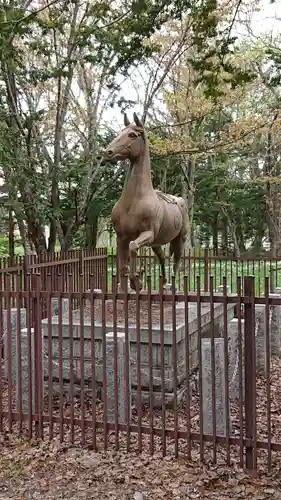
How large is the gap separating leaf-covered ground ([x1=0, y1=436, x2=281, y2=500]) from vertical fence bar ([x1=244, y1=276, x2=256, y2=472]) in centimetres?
21

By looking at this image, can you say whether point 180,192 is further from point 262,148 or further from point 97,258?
point 97,258

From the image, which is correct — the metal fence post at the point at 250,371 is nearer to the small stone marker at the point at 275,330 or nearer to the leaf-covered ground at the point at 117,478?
the leaf-covered ground at the point at 117,478

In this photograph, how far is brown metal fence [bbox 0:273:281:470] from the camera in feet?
13.3

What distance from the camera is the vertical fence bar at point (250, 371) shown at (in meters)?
4.00

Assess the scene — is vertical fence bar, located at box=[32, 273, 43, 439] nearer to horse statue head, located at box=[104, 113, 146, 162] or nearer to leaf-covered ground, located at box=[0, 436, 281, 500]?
leaf-covered ground, located at box=[0, 436, 281, 500]

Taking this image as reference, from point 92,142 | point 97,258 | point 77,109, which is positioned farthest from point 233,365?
point 77,109

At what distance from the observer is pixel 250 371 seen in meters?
4.05

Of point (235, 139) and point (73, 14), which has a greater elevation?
point (73, 14)

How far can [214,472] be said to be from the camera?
3998mm

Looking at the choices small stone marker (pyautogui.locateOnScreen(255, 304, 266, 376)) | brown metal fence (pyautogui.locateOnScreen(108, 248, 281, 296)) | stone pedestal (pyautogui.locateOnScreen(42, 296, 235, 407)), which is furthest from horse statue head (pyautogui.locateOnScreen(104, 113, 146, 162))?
small stone marker (pyautogui.locateOnScreen(255, 304, 266, 376))

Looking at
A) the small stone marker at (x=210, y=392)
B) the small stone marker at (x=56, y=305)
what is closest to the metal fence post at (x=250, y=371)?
the small stone marker at (x=210, y=392)

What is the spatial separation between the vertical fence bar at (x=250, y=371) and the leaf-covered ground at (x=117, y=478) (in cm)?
21

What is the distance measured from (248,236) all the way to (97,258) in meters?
22.1

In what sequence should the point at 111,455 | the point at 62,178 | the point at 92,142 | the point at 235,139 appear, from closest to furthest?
the point at 111,455
the point at 62,178
the point at 92,142
the point at 235,139
